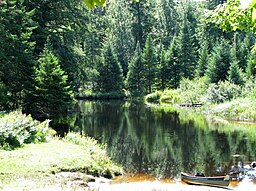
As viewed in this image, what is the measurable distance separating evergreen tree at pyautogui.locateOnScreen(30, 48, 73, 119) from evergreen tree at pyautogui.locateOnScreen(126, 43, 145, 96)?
3038cm

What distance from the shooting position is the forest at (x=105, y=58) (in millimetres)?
25484

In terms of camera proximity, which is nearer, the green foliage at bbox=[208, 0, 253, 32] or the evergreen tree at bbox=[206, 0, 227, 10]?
the green foliage at bbox=[208, 0, 253, 32]

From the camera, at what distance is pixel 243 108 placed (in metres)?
30.4

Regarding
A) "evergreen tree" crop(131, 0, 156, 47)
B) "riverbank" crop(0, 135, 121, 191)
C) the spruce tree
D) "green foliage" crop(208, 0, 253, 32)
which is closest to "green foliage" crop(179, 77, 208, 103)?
the spruce tree

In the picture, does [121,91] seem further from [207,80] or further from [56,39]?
[56,39]

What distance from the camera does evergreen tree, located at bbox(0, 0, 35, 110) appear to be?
79.9 feet

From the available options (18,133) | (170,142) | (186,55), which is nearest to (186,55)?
(186,55)

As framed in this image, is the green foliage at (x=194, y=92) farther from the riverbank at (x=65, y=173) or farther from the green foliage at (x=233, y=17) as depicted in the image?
the green foliage at (x=233, y=17)

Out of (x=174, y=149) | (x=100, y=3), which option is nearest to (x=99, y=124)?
(x=174, y=149)

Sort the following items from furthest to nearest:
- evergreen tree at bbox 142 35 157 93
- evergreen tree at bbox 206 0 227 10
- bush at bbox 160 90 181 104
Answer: evergreen tree at bbox 206 0 227 10
evergreen tree at bbox 142 35 157 93
bush at bbox 160 90 181 104

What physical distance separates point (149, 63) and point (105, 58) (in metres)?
7.37

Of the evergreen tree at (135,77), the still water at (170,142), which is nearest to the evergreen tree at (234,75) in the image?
the still water at (170,142)

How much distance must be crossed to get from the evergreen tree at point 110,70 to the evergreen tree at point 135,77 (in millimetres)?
1528

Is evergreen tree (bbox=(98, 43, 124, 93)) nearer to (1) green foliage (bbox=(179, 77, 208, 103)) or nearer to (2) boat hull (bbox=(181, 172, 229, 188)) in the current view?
(1) green foliage (bbox=(179, 77, 208, 103))
